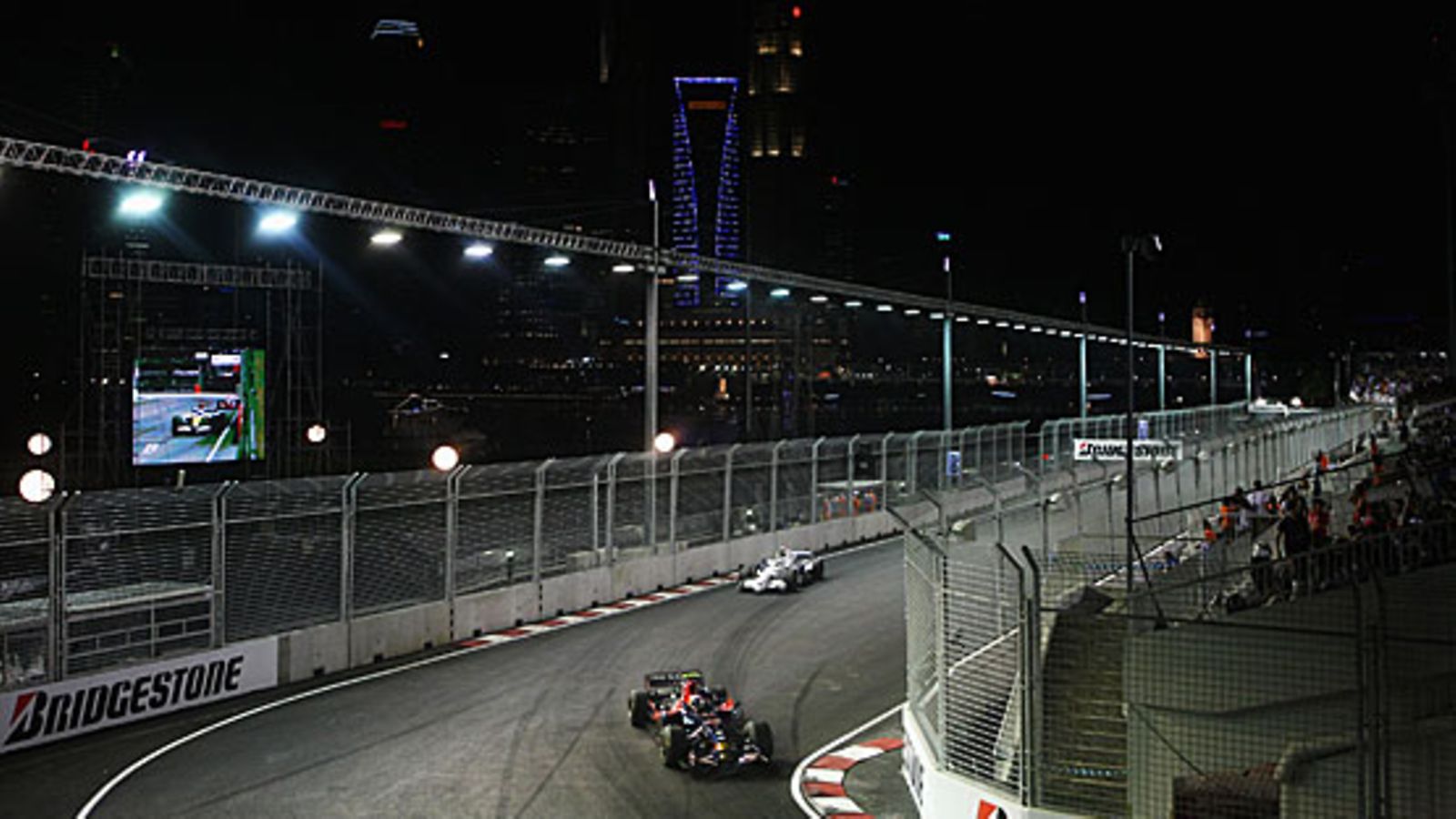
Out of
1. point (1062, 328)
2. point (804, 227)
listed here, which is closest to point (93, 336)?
point (1062, 328)

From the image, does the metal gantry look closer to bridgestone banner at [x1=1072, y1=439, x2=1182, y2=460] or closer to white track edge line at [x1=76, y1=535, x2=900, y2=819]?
white track edge line at [x1=76, y1=535, x2=900, y2=819]

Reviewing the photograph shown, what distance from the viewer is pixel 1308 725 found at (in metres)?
8.02

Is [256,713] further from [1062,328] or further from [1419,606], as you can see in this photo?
[1062,328]

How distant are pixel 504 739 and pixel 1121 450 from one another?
20140mm

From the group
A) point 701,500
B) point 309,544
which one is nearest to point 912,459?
point 701,500

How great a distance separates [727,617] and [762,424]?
6548 cm

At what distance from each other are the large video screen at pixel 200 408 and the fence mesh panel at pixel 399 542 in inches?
725

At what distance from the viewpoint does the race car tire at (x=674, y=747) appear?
12812mm

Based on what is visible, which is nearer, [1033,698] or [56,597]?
[1033,698]

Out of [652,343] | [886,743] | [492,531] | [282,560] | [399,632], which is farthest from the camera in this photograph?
[652,343]

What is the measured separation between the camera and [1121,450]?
29219 mm

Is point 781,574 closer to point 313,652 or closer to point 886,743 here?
point 313,652

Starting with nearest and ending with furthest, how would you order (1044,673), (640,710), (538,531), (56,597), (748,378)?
(1044,673)
(640,710)
(56,597)
(538,531)
(748,378)

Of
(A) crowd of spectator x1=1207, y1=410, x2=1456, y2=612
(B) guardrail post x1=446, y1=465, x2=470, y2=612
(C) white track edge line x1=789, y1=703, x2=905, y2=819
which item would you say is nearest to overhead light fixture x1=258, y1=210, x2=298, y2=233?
(B) guardrail post x1=446, y1=465, x2=470, y2=612
